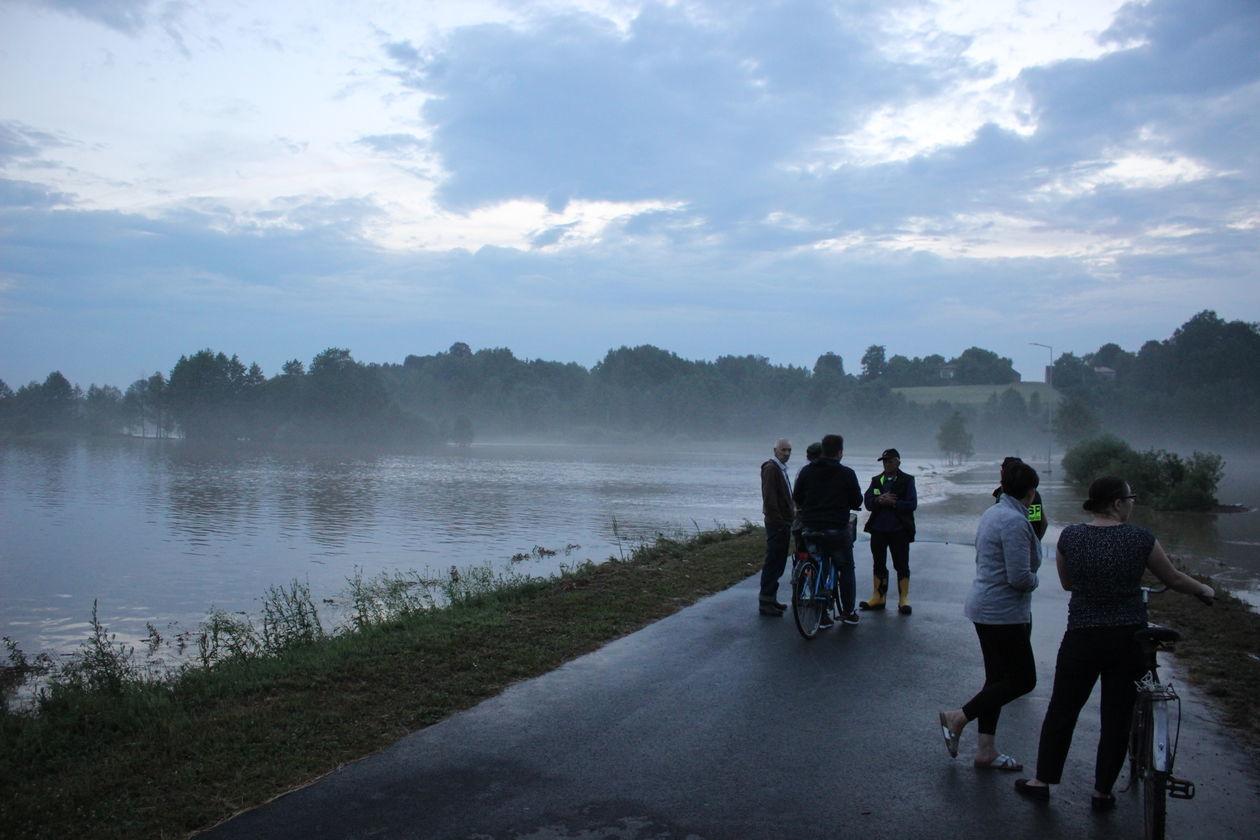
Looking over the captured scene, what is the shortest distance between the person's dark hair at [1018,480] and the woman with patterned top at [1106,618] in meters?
0.56

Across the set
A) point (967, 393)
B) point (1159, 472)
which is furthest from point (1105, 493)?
point (967, 393)

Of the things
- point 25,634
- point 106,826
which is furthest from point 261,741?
point 25,634

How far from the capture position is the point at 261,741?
18.7 ft

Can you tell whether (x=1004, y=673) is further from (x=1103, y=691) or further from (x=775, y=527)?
(x=775, y=527)

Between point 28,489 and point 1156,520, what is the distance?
153 ft

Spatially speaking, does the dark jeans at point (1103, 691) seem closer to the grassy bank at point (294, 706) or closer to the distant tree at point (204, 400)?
the grassy bank at point (294, 706)

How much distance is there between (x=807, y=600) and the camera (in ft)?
29.4

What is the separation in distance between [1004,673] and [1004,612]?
39 cm

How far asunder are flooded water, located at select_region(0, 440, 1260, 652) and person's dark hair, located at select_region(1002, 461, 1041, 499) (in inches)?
431

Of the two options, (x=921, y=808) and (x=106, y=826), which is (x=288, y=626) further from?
(x=921, y=808)

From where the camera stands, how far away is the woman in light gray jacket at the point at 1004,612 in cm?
543

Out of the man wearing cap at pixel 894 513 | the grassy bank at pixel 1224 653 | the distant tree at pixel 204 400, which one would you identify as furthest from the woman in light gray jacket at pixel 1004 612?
the distant tree at pixel 204 400

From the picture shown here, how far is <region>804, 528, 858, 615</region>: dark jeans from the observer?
368 inches

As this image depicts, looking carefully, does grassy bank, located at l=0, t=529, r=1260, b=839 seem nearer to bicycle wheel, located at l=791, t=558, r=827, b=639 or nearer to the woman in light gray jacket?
bicycle wheel, located at l=791, t=558, r=827, b=639
